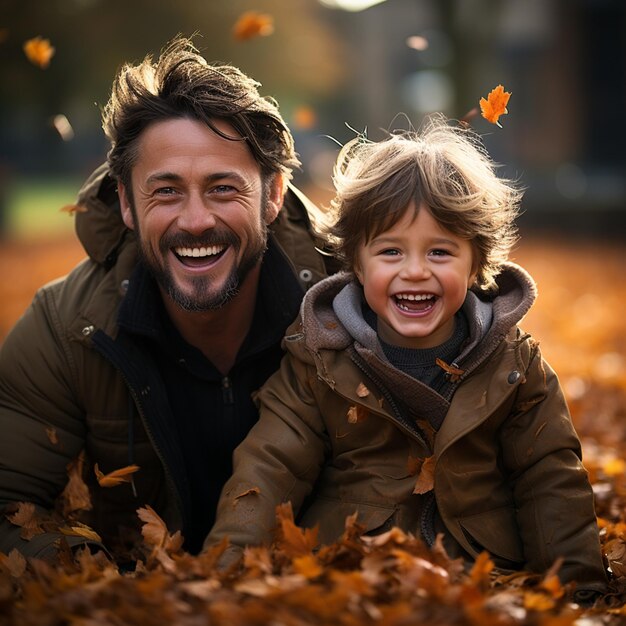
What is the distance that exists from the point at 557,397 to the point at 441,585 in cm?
115

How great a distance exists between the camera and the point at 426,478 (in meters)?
3.75

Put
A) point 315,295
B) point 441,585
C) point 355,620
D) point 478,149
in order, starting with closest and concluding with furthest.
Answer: point 355,620, point 441,585, point 315,295, point 478,149

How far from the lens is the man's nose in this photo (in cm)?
412

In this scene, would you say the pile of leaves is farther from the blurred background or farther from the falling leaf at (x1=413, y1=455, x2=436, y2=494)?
the blurred background

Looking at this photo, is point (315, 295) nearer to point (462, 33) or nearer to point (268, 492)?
point (268, 492)

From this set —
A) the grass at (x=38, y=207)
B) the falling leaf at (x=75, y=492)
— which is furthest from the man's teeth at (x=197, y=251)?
the grass at (x=38, y=207)

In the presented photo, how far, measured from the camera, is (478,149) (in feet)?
14.5

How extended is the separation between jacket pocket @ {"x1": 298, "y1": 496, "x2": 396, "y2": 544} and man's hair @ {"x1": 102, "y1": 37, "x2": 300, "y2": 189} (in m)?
1.50

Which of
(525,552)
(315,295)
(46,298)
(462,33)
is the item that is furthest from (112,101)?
(462,33)

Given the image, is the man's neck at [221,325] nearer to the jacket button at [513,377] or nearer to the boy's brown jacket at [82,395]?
the boy's brown jacket at [82,395]

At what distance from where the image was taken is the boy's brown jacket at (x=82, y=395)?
4141 mm

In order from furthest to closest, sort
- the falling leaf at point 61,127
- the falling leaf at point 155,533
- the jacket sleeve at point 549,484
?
1. the falling leaf at point 61,127
2. the falling leaf at point 155,533
3. the jacket sleeve at point 549,484

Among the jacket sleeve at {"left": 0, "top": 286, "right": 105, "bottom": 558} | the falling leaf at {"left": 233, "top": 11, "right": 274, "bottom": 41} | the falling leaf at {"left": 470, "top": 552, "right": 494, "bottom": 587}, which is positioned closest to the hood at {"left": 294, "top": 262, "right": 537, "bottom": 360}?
the falling leaf at {"left": 470, "top": 552, "right": 494, "bottom": 587}

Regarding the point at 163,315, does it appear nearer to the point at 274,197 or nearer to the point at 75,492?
the point at 274,197
